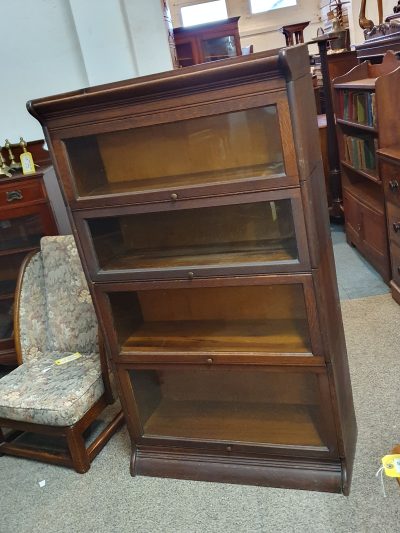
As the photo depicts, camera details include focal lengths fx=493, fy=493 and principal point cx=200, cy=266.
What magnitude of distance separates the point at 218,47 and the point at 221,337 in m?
5.91

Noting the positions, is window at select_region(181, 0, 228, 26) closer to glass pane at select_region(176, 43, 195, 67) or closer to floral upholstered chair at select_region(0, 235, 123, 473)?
glass pane at select_region(176, 43, 195, 67)

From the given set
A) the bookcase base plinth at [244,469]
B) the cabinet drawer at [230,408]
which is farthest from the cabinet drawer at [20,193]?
the bookcase base plinth at [244,469]

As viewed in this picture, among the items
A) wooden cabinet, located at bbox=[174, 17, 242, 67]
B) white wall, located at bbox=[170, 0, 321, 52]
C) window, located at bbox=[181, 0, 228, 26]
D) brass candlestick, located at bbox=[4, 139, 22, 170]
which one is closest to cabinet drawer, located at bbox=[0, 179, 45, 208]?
brass candlestick, located at bbox=[4, 139, 22, 170]

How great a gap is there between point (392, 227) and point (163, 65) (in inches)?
66.2

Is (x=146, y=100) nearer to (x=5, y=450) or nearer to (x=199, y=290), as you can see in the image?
(x=199, y=290)

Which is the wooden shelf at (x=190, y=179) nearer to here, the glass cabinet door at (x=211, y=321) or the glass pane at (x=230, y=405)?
the glass cabinet door at (x=211, y=321)

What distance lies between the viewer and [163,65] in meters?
2.99

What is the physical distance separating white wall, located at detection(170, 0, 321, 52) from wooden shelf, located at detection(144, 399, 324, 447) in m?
7.97

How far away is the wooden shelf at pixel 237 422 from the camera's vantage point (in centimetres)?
184

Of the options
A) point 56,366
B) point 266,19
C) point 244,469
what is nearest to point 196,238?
point 244,469

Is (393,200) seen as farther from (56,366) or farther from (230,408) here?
(56,366)

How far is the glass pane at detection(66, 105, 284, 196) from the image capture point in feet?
4.88

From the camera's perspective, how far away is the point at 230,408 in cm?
200

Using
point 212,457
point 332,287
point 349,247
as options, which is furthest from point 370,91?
point 212,457
